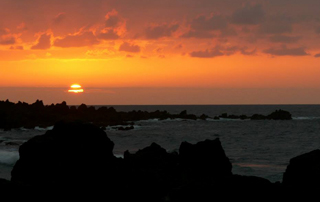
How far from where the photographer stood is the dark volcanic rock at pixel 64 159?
13977 millimetres

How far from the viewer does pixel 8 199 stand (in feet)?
31.4

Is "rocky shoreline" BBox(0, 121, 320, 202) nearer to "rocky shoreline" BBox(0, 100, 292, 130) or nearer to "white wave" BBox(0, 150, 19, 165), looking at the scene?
"white wave" BBox(0, 150, 19, 165)

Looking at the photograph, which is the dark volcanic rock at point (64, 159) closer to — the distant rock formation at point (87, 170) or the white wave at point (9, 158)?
the distant rock formation at point (87, 170)

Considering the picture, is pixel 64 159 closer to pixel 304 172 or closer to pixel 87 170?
pixel 87 170

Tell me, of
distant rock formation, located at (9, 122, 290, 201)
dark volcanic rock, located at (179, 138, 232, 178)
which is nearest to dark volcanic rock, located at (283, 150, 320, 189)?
distant rock formation, located at (9, 122, 290, 201)

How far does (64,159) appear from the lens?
46.9ft

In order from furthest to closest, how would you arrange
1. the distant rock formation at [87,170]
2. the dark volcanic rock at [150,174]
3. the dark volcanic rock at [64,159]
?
1. the dark volcanic rock at [64,159]
2. the distant rock formation at [87,170]
3. the dark volcanic rock at [150,174]

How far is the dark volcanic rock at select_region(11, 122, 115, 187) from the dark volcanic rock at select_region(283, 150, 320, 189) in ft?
18.4

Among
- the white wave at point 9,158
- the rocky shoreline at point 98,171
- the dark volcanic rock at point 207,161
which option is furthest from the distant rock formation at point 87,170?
the white wave at point 9,158

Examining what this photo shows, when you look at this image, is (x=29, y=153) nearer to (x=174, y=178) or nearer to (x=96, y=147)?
(x=96, y=147)

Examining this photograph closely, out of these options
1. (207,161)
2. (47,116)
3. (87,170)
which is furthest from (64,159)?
(47,116)

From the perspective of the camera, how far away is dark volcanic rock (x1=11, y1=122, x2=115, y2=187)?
1398 centimetres

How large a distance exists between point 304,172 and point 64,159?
718 centimetres

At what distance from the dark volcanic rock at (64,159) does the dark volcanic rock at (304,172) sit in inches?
221
